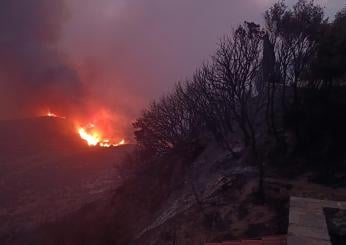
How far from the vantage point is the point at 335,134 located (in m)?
20.7

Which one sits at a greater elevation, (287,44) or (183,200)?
(287,44)

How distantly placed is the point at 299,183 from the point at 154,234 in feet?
25.6

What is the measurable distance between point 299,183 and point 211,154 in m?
15.2

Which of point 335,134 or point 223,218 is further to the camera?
point 335,134

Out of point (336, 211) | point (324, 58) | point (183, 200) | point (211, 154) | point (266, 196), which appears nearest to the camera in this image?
point (336, 211)

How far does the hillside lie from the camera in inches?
2402

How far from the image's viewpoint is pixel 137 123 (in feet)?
150

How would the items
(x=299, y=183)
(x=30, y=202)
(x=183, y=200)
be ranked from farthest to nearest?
(x=30, y=202)
(x=183, y=200)
(x=299, y=183)

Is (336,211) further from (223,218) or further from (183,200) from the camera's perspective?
(183,200)

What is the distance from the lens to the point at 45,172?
8619 centimetres

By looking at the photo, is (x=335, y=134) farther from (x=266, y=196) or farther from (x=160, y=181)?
(x=160, y=181)

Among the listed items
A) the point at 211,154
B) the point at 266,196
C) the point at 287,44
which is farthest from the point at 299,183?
the point at 211,154

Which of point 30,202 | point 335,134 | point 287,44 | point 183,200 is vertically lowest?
point 30,202

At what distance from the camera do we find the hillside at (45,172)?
6100 centimetres
